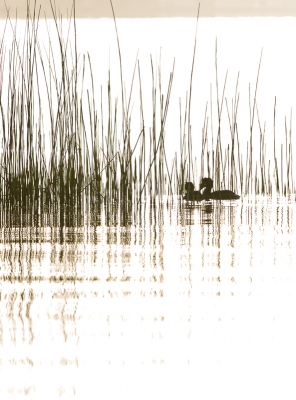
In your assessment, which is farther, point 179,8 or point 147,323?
point 179,8

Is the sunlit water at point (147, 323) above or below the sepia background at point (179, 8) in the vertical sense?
below

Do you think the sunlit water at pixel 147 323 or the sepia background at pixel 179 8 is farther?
the sepia background at pixel 179 8

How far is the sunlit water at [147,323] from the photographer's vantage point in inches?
12.7

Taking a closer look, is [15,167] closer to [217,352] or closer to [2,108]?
[2,108]

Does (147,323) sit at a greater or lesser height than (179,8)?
lesser

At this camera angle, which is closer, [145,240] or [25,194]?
[145,240]

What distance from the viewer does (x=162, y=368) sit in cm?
34

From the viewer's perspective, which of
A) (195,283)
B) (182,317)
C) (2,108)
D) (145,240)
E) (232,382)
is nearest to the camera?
(232,382)

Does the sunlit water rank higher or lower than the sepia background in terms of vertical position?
lower

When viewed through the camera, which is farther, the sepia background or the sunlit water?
the sepia background

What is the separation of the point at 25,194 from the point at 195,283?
1316 millimetres

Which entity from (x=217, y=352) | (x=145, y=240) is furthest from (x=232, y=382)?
(x=145, y=240)

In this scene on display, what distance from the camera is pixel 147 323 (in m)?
0.42

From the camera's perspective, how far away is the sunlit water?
0.32 meters
